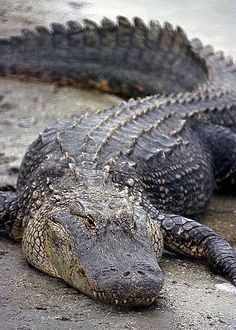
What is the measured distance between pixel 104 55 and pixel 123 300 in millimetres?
4775

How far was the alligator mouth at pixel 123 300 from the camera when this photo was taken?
12.1 ft

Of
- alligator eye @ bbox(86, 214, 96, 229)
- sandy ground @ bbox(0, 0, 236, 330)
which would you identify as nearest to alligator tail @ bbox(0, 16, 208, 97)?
sandy ground @ bbox(0, 0, 236, 330)

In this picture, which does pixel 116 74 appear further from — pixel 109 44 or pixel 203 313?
pixel 203 313

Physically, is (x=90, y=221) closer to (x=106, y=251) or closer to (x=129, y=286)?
(x=106, y=251)

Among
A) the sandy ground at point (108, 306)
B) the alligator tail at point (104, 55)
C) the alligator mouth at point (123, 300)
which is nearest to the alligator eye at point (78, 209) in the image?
the sandy ground at point (108, 306)

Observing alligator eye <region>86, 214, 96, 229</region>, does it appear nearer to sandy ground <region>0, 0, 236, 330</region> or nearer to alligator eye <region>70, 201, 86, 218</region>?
alligator eye <region>70, 201, 86, 218</region>

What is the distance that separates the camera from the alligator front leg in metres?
4.68

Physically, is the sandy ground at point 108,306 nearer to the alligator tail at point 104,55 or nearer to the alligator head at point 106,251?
the alligator head at point 106,251

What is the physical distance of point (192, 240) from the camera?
4762 millimetres

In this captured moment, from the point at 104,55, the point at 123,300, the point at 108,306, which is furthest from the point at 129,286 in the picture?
the point at 104,55

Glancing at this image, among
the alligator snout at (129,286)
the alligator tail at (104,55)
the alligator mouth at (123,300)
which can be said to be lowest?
the alligator tail at (104,55)

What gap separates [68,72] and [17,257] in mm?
3969

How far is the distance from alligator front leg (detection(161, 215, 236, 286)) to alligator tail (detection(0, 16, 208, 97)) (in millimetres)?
3132

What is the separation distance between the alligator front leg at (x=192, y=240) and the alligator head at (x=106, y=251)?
429mm
